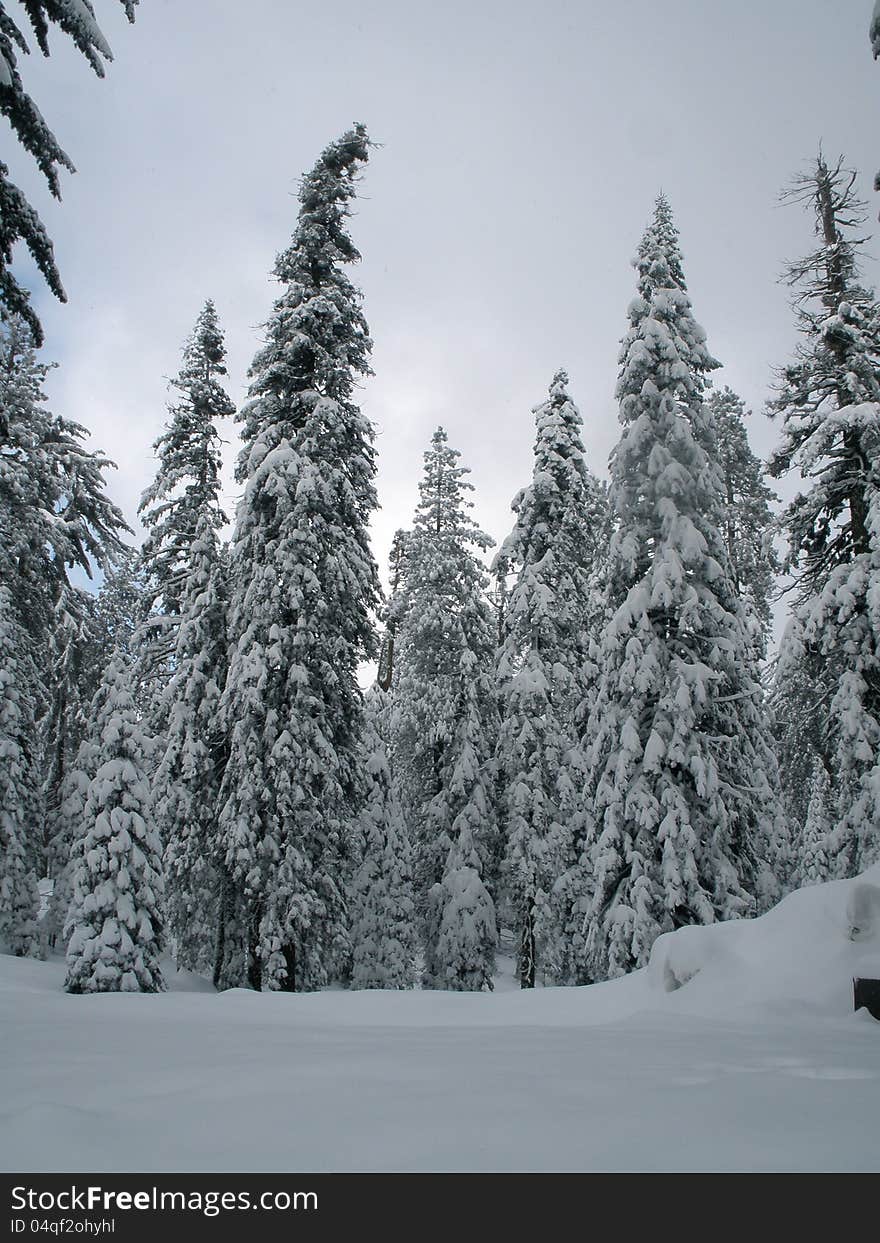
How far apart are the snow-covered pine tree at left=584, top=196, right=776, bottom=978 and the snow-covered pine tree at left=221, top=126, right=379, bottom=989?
5.63m

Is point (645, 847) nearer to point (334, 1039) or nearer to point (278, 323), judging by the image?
point (334, 1039)

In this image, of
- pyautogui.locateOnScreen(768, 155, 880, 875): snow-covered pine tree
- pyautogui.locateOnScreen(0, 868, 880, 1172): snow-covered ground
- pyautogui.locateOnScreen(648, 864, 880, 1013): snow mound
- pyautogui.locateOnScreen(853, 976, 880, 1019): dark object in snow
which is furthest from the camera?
pyautogui.locateOnScreen(768, 155, 880, 875): snow-covered pine tree

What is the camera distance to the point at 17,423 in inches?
722

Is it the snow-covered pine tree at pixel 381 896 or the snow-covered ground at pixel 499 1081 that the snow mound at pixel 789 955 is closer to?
the snow-covered ground at pixel 499 1081

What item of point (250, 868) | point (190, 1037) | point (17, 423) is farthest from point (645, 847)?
point (17, 423)

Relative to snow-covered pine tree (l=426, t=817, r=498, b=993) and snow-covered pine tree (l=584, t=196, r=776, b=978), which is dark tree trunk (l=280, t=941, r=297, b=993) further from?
snow-covered pine tree (l=426, t=817, r=498, b=993)

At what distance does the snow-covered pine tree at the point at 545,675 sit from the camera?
67.9 ft

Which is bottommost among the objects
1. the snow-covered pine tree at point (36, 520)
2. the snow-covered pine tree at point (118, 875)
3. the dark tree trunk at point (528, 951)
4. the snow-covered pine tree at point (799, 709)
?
the dark tree trunk at point (528, 951)

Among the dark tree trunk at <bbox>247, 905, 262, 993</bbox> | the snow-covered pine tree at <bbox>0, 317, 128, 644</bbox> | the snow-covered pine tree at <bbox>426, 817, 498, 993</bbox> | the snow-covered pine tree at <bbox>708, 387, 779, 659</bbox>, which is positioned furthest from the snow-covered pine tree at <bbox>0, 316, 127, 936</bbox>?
the snow-covered pine tree at <bbox>708, 387, 779, 659</bbox>

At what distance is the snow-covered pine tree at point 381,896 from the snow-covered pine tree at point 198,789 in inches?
177

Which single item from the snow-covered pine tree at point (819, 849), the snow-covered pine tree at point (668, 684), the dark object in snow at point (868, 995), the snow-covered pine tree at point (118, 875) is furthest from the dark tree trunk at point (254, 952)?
the dark object in snow at point (868, 995)

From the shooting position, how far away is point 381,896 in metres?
22.0

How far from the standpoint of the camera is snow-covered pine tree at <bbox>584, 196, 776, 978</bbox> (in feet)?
45.6
